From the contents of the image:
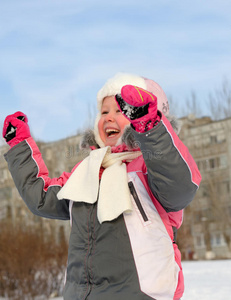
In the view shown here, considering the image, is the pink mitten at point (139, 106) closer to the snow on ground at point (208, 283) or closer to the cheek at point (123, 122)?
the cheek at point (123, 122)

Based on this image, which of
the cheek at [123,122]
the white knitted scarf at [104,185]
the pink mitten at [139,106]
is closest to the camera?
the pink mitten at [139,106]

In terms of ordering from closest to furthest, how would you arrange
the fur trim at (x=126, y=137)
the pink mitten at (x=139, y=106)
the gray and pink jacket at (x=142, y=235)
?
the pink mitten at (x=139, y=106) < the gray and pink jacket at (x=142, y=235) < the fur trim at (x=126, y=137)

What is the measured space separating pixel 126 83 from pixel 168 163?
79 centimetres

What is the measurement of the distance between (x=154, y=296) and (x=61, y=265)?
281 inches

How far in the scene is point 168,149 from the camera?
188 centimetres

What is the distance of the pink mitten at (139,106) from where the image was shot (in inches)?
70.6

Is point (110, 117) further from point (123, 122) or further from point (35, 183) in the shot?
point (35, 183)

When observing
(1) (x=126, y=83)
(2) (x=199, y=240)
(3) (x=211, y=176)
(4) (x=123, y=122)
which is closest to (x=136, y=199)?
(4) (x=123, y=122)

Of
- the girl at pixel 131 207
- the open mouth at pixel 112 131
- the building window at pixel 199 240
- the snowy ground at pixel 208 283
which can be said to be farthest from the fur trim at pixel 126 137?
the building window at pixel 199 240

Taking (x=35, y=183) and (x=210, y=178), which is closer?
(x=35, y=183)

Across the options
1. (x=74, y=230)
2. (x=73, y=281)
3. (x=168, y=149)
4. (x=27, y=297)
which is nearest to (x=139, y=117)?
(x=168, y=149)

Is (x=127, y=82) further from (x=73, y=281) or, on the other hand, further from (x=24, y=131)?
(x=73, y=281)

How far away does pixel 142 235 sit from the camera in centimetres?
202

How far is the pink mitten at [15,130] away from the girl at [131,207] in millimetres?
382
